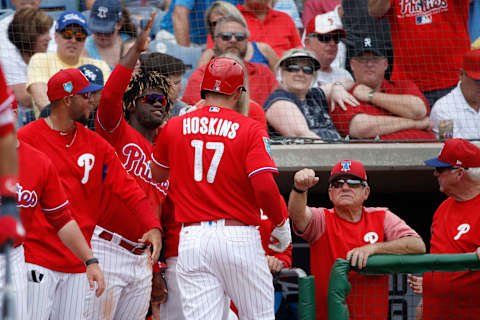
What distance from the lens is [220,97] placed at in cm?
390

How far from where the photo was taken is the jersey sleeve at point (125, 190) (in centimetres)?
411

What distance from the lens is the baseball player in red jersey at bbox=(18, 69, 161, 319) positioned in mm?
3906

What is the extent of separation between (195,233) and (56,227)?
27.7 inches

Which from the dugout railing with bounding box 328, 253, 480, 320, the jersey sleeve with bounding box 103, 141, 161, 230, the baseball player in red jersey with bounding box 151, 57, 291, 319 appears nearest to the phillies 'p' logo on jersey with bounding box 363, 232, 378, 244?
the dugout railing with bounding box 328, 253, 480, 320

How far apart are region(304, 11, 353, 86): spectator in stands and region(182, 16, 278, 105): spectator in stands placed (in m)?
0.61

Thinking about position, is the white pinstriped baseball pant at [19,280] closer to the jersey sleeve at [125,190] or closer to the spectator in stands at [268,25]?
the jersey sleeve at [125,190]

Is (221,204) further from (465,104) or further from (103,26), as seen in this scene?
(103,26)

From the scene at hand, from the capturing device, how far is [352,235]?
A: 4.68 metres

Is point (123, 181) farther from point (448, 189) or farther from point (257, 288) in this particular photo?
point (448, 189)

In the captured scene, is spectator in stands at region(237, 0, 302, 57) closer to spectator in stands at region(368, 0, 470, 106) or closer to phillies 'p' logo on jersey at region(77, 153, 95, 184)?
spectator in stands at region(368, 0, 470, 106)

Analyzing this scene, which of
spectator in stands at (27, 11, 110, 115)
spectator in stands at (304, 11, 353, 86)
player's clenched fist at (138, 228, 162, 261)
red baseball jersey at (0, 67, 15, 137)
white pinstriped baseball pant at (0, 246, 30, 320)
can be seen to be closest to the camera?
red baseball jersey at (0, 67, 15, 137)

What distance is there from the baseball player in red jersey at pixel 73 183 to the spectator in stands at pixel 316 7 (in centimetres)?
446

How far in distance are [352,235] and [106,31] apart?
3.42m

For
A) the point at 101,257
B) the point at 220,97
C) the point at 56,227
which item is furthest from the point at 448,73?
the point at 56,227
